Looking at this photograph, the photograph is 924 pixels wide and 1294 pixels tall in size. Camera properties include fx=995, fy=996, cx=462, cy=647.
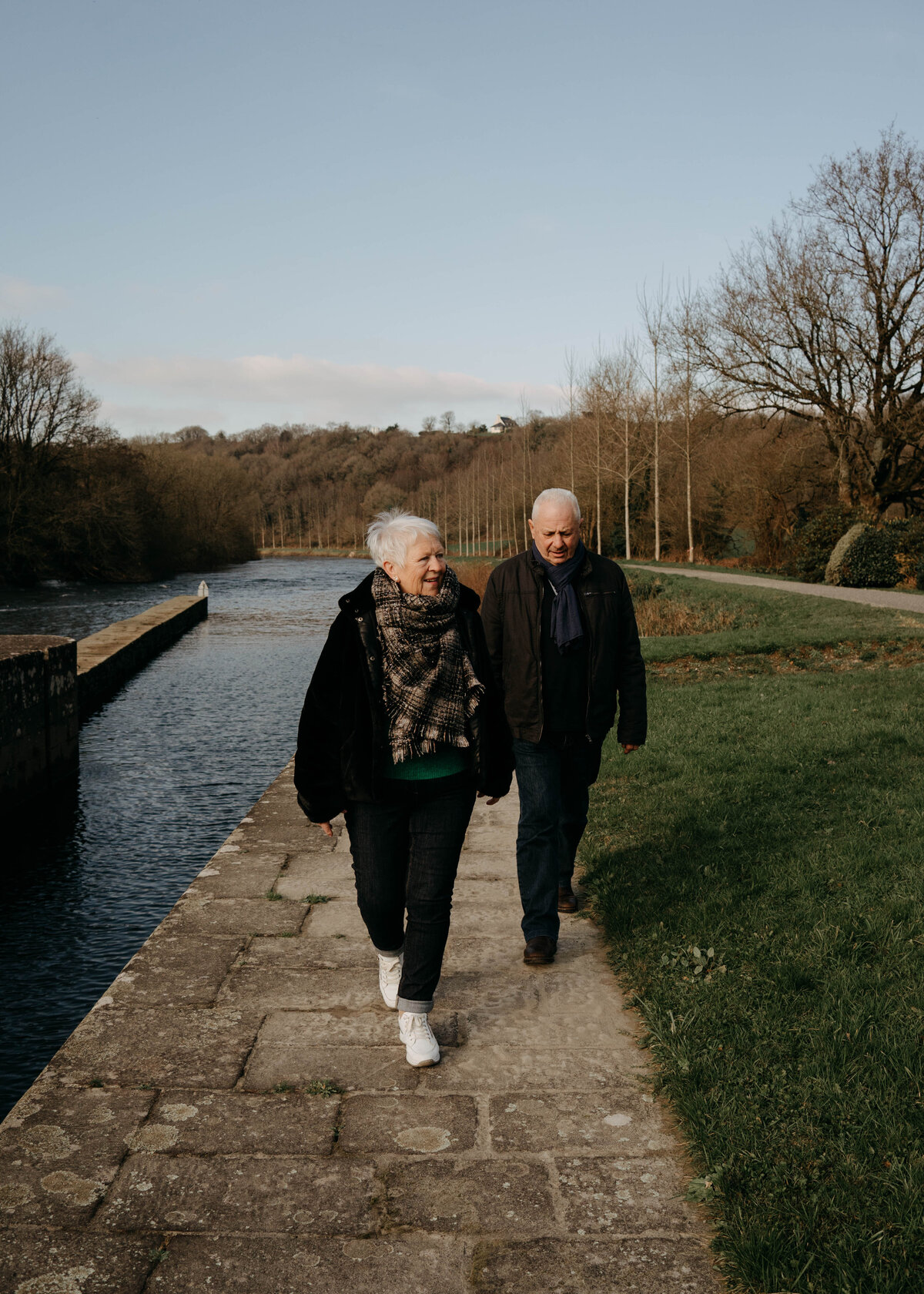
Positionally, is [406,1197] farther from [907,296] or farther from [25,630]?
[907,296]

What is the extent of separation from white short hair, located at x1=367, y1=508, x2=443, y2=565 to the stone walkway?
167cm

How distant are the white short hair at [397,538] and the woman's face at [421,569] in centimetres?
1

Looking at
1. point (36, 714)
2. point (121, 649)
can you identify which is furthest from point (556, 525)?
point (121, 649)

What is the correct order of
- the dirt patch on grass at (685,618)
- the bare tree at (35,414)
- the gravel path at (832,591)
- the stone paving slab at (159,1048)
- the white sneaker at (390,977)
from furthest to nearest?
the bare tree at (35,414) < the gravel path at (832,591) < the dirt patch on grass at (685,618) < the white sneaker at (390,977) < the stone paving slab at (159,1048)

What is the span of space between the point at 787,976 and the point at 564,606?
5.34 feet

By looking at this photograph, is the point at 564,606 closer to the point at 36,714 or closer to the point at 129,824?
the point at 129,824

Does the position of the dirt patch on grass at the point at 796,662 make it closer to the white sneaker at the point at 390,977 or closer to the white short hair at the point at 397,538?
the white sneaker at the point at 390,977

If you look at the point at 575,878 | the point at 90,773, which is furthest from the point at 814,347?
the point at 575,878

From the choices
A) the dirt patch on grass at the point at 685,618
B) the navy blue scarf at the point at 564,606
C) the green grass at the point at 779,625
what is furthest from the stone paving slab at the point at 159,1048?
the dirt patch on grass at the point at 685,618

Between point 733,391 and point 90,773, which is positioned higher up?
point 733,391

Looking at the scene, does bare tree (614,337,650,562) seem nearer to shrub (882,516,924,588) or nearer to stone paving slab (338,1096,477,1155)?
shrub (882,516,924,588)

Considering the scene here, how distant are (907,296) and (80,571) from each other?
111 ft

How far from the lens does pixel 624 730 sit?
4234 millimetres

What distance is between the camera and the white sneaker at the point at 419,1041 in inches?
128
